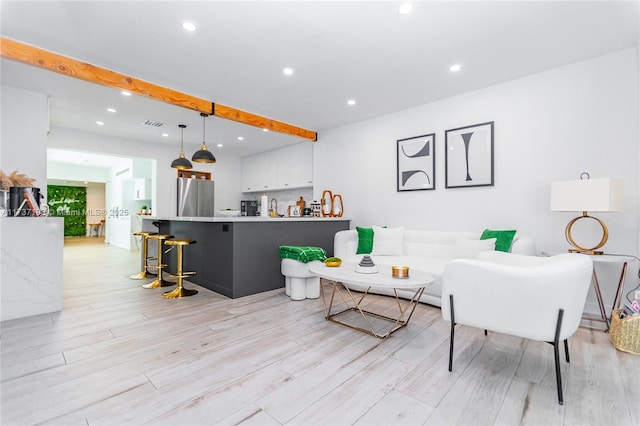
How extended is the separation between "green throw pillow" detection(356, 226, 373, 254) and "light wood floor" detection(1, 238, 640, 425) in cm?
135

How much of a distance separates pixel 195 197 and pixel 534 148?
6471mm

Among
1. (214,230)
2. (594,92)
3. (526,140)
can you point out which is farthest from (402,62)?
(214,230)

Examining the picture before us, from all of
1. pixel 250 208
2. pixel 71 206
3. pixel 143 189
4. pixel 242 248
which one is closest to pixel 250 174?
pixel 250 208

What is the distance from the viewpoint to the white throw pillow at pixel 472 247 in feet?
10.4

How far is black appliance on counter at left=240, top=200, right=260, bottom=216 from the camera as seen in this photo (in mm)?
7777

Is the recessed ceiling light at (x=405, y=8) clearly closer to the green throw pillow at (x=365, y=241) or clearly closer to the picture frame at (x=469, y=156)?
the picture frame at (x=469, y=156)

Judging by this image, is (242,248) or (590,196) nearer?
(590,196)

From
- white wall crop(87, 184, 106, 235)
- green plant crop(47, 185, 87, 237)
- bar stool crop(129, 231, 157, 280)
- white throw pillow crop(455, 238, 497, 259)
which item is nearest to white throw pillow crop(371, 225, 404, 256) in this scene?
white throw pillow crop(455, 238, 497, 259)

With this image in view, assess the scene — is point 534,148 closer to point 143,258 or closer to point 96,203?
point 143,258

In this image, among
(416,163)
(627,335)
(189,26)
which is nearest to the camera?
(627,335)

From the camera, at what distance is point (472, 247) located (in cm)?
328

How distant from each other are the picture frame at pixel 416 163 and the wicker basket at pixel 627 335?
2.43 metres

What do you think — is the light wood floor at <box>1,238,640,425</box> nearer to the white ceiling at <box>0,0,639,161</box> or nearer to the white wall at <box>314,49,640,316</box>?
the white wall at <box>314,49,640,316</box>

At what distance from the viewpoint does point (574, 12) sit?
2396mm
